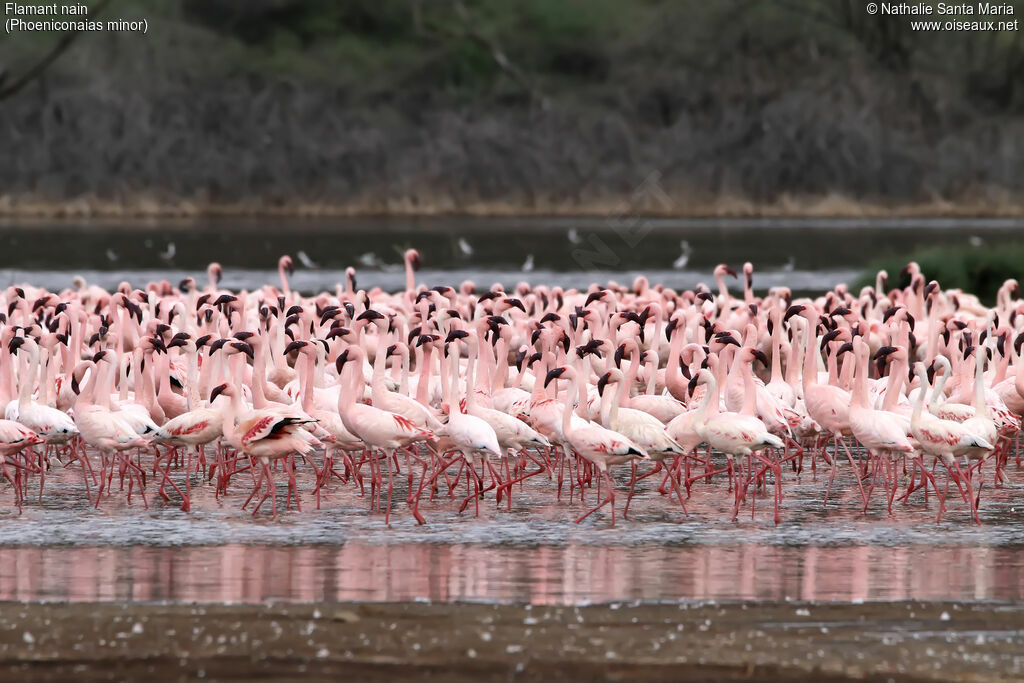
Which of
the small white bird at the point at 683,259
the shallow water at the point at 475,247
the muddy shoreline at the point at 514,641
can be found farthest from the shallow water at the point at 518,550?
the shallow water at the point at 475,247

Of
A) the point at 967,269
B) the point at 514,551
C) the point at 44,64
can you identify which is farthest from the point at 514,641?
the point at 44,64

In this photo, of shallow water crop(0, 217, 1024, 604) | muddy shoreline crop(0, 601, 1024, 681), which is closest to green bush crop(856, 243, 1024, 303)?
shallow water crop(0, 217, 1024, 604)

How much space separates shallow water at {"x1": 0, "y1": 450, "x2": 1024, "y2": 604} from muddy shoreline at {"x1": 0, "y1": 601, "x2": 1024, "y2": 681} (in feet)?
0.98

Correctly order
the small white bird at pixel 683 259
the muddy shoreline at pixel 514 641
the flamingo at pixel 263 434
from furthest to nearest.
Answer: the small white bird at pixel 683 259 → the flamingo at pixel 263 434 → the muddy shoreline at pixel 514 641

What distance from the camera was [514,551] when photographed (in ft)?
33.5

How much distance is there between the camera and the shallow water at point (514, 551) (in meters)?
9.07

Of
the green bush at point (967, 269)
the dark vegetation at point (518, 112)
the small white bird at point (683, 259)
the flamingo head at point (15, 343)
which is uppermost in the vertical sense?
the dark vegetation at point (518, 112)

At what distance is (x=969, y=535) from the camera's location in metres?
10.7

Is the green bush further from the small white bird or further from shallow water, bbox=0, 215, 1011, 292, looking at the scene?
the small white bird

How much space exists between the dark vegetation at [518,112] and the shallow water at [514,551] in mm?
52896

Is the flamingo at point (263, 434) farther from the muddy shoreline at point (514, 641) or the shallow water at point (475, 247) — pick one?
the shallow water at point (475, 247)

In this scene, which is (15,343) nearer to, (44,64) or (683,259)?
(683,259)

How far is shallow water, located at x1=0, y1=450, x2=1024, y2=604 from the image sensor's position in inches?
357

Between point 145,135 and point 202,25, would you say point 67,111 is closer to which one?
point 145,135
